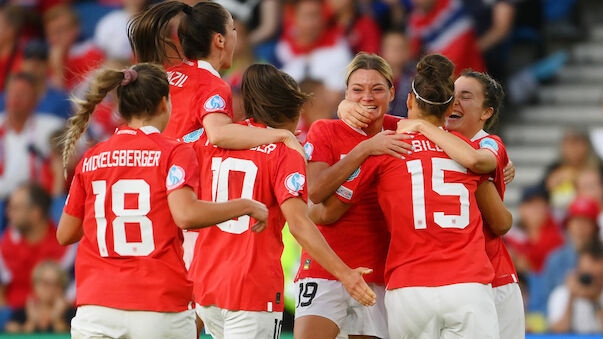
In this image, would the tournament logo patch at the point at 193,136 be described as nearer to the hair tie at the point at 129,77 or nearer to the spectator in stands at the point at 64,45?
the hair tie at the point at 129,77

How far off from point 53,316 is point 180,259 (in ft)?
21.1

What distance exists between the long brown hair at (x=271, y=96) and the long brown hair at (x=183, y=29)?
585mm

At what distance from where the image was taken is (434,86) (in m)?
4.29

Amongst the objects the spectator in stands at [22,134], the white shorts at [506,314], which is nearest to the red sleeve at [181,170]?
the white shorts at [506,314]

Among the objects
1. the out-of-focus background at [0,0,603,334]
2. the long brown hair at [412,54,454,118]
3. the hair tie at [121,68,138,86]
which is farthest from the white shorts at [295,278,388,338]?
the out-of-focus background at [0,0,603,334]

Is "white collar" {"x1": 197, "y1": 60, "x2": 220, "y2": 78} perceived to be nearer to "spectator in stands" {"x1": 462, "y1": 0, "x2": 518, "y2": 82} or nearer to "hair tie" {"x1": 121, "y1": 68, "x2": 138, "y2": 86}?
"hair tie" {"x1": 121, "y1": 68, "x2": 138, "y2": 86}

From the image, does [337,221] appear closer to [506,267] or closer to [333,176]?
[333,176]

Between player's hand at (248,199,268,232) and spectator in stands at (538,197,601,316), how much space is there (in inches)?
241

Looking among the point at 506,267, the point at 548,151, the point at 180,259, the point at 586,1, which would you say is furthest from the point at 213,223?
the point at 586,1

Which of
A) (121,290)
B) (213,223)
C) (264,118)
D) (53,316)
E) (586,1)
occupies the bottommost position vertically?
(53,316)

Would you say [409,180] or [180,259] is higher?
[409,180]

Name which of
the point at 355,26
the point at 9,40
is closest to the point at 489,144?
the point at 355,26

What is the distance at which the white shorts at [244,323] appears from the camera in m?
3.95

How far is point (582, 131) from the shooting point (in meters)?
9.84
